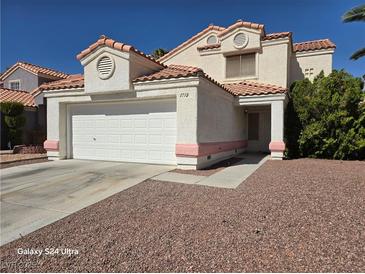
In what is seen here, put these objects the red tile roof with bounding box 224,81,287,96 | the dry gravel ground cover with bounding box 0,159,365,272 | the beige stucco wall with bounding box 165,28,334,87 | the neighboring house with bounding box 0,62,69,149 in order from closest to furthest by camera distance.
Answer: the dry gravel ground cover with bounding box 0,159,365,272 → the red tile roof with bounding box 224,81,287,96 → the beige stucco wall with bounding box 165,28,334,87 → the neighboring house with bounding box 0,62,69,149

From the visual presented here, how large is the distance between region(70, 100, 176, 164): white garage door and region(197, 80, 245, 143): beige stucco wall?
105 centimetres

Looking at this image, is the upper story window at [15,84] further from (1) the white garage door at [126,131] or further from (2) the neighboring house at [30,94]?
(1) the white garage door at [126,131]

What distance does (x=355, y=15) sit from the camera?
1213 centimetres

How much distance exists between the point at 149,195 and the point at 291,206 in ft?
9.75

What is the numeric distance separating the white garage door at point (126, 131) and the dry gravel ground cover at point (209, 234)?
12.0 ft

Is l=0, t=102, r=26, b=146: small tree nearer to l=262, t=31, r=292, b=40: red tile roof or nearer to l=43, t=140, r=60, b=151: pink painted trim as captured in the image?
l=43, t=140, r=60, b=151: pink painted trim

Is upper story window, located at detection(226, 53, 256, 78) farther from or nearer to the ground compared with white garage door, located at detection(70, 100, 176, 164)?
farther from the ground

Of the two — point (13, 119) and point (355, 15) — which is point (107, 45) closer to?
point (13, 119)

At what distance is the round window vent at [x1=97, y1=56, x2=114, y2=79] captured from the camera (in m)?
9.26

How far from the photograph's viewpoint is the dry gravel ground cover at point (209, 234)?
288 cm

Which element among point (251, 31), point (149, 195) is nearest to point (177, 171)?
point (149, 195)

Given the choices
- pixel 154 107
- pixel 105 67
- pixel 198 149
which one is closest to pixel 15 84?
pixel 105 67

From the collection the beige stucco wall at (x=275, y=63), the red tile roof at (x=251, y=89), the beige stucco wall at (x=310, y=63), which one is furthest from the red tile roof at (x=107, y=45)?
the beige stucco wall at (x=310, y=63)

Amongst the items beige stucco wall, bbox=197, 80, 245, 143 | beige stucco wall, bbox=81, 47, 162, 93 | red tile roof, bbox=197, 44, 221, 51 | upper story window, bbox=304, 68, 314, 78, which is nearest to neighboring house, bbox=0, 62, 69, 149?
beige stucco wall, bbox=81, 47, 162, 93
